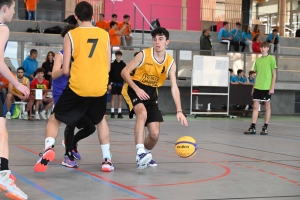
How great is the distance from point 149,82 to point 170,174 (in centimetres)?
145

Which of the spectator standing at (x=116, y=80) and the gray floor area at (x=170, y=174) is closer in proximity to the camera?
the gray floor area at (x=170, y=174)

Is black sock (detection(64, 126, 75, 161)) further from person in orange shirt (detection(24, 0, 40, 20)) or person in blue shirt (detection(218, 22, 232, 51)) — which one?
person in blue shirt (detection(218, 22, 232, 51))

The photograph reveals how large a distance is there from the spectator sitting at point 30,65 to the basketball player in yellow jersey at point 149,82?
36.3 feet

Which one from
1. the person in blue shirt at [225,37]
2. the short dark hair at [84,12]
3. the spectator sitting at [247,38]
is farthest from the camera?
the spectator sitting at [247,38]

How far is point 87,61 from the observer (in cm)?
640

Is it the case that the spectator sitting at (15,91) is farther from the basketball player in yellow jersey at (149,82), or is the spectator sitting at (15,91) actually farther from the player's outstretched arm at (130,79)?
the player's outstretched arm at (130,79)

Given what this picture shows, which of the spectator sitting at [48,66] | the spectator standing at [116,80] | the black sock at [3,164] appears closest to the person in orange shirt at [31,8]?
the spectator sitting at [48,66]

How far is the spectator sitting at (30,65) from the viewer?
18.0m

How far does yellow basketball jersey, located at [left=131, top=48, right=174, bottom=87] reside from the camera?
291 inches

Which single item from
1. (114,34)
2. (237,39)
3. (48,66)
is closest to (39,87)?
(48,66)

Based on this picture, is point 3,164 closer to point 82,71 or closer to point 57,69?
point 82,71

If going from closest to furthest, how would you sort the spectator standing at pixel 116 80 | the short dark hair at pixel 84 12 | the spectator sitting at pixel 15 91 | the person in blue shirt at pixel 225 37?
the short dark hair at pixel 84 12 → the spectator sitting at pixel 15 91 → the spectator standing at pixel 116 80 → the person in blue shirt at pixel 225 37

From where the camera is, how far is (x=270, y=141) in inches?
448

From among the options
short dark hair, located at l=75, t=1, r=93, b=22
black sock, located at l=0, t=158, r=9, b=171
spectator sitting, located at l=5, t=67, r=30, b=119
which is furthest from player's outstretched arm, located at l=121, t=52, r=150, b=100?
spectator sitting, located at l=5, t=67, r=30, b=119
